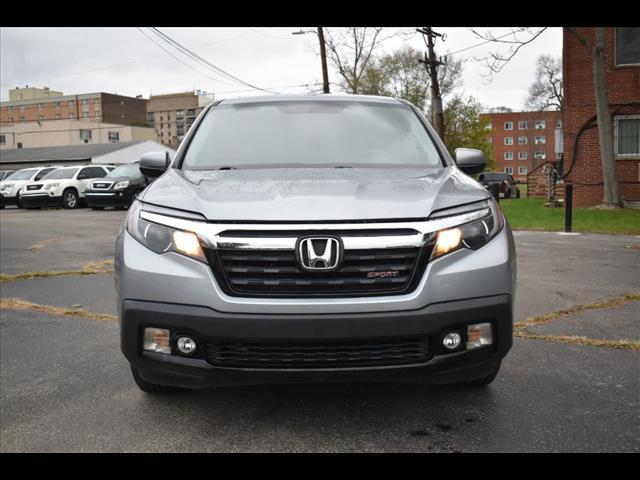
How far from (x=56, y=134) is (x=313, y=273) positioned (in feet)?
274

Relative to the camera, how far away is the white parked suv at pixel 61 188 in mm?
22219

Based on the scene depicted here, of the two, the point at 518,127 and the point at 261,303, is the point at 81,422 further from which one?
the point at 518,127

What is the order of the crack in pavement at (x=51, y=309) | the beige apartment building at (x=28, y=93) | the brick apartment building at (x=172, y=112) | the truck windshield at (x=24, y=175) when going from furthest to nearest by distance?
the brick apartment building at (x=172, y=112) → the beige apartment building at (x=28, y=93) → the truck windshield at (x=24, y=175) → the crack in pavement at (x=51, y=309)

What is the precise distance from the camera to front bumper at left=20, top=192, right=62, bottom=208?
22.2 meters

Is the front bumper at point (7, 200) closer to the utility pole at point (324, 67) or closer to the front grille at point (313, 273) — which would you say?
the utility pole at point (324, 67)

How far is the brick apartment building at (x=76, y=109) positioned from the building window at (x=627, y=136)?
104 metres

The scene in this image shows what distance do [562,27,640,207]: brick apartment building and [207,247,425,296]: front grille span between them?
63.4 feet

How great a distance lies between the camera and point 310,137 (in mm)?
3912

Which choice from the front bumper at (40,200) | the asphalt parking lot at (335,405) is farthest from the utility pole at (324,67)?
the asphalt parking lot at (335,405)

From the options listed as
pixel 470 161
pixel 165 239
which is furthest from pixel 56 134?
pixel 165 239

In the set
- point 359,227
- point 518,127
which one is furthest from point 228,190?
point 518,127

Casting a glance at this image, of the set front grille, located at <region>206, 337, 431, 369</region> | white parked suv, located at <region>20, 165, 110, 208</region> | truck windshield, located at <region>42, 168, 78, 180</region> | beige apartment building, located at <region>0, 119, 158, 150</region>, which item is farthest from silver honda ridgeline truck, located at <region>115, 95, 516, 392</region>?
beige apartment building, located at <region>0, 119, 158, 150</region>

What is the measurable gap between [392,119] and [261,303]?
2133 millimetres

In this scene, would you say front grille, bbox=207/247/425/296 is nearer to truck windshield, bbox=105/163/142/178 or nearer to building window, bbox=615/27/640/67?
truck windshield, bbox=105/163/142/178
